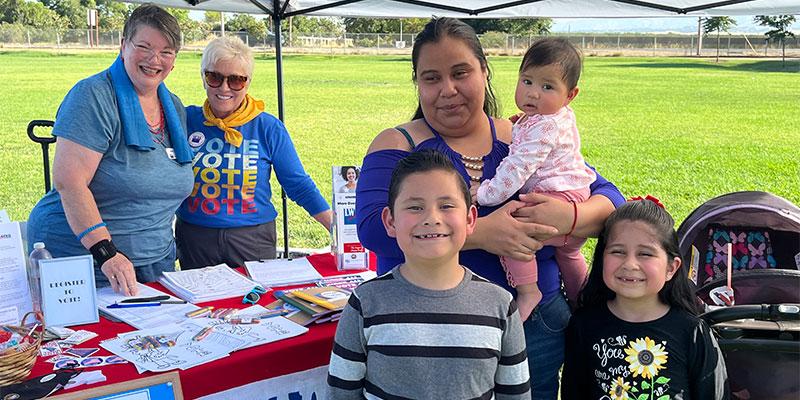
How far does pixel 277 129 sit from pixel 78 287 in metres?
1.32

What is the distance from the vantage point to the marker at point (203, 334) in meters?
2.10

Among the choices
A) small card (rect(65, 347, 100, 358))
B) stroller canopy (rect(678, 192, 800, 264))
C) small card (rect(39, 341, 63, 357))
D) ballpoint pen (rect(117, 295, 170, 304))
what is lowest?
small card (rect(65, 347, 100, 358))

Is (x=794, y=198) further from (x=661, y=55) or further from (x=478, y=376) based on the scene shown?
(x=661, y=55)

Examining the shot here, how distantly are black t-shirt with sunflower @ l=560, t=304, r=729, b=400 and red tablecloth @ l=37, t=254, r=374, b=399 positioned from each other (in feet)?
2.60

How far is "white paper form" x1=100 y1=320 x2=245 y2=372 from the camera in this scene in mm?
1930

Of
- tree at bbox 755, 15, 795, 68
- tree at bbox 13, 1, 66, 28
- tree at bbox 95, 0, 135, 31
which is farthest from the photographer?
tree at bbox 95, 0, 135, 31

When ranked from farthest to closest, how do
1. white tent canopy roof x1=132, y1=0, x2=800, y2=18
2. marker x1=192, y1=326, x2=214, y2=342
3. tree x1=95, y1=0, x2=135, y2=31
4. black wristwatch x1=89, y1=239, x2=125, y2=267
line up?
tree x1=95, y1=0, x2=135, y2=31
white tent canopy roof x1=132, y1=0, x2=800, y2=18
black wristwatch x1=89, y1=239, x2=125, y2=267
marker x1=192, y1=326, x2=214, y2=342

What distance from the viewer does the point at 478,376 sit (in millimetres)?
1690

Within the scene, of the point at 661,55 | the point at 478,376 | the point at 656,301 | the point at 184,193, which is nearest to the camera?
the point at 478,376

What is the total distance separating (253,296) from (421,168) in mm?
1038

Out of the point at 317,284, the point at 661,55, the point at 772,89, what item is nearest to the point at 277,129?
the point at 317,284

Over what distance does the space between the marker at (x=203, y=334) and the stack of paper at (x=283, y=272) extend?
52cm

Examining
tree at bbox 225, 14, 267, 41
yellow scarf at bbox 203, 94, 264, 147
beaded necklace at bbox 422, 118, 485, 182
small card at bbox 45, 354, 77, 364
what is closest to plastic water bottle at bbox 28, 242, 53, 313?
small card at bbox 45, 354, 77, 364

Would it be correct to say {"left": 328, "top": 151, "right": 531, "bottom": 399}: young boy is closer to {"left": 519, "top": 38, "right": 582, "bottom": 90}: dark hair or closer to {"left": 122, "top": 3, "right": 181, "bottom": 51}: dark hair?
{"left": 519, "top": 38, "right": 582, "bottom": 90}: dark hair
